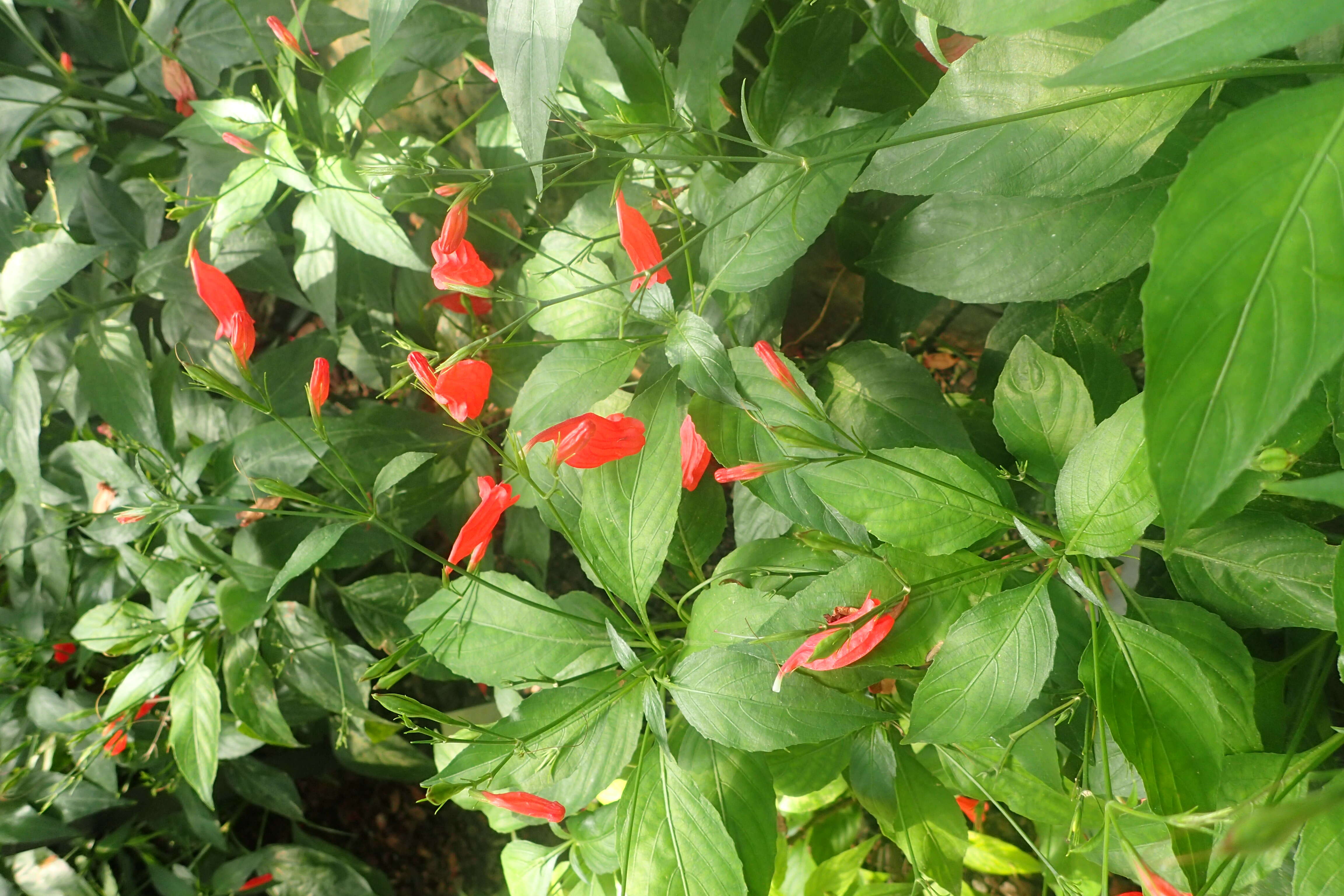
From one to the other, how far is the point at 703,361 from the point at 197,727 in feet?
2.40

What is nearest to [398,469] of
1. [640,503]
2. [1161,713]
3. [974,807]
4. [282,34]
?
[640,503]

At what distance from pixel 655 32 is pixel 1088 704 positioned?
72 cm

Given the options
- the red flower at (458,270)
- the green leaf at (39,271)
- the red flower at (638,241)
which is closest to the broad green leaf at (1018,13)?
the red flower at (638,241)

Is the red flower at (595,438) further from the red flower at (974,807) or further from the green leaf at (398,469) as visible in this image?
the red flower at (974,807)

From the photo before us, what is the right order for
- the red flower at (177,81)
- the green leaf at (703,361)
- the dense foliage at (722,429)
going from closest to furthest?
the dense foliage at (722,429)
the green leaf at (703,361)
the red flower at (177,81)

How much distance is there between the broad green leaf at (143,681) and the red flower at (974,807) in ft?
2.94

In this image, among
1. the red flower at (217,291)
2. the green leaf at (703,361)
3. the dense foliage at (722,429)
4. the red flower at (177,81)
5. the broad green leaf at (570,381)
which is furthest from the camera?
the red flower at (177,81)

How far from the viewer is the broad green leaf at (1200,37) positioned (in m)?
0.25

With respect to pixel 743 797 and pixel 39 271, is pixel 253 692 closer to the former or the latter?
pixel 39 271

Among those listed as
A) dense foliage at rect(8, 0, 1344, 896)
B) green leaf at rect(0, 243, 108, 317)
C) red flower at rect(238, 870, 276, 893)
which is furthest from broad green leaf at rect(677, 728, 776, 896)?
red flower at rect(238, 870, 276, 893)

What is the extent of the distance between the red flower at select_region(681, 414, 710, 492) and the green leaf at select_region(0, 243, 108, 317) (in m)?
0.68

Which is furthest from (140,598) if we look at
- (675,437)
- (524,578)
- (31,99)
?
(675,437)

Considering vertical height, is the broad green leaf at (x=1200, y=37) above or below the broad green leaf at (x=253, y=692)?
above

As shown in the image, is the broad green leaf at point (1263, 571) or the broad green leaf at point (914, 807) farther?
the broad green leaf at point (914, 807)
